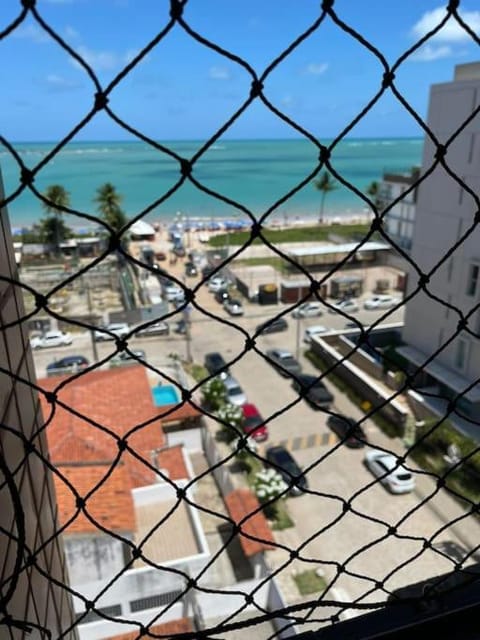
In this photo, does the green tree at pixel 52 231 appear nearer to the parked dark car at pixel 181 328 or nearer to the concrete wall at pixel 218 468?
the parked dark car at pixel 181 328

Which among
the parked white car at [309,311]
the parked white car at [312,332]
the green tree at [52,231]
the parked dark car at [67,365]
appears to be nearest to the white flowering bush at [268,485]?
the parked dark car at [67,365]

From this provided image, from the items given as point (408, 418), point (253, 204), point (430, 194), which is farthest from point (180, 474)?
point (253, 204)

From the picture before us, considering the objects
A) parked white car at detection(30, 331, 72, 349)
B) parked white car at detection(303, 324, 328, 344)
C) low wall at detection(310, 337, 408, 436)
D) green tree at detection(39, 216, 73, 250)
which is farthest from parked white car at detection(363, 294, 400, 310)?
green tree at detection(39, 216, 73, 250)

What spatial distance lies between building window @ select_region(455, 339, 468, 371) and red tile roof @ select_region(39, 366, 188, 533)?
11.3 ft

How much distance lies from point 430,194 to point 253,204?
75.1 ft

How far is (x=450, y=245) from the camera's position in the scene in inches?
239

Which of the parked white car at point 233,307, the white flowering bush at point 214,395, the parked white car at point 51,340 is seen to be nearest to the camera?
the white flowering bush at point 214,395

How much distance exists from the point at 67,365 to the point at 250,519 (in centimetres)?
504

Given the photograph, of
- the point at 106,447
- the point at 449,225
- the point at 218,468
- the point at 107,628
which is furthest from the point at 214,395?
the point at 107,628

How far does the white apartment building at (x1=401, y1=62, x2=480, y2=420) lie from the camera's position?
535 cm

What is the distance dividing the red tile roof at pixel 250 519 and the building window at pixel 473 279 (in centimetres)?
321

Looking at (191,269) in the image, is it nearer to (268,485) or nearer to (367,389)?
(367,389)

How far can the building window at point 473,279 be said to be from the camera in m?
5.79

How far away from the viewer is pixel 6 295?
22.6 inches
